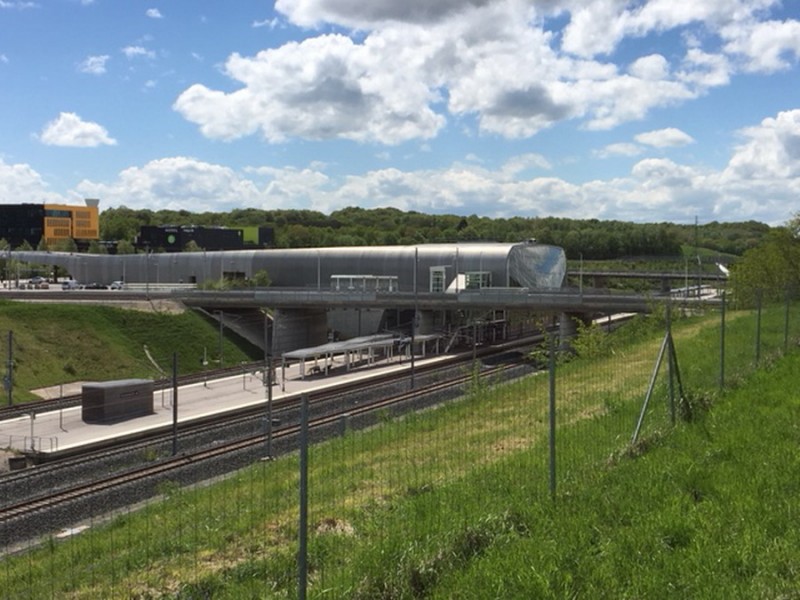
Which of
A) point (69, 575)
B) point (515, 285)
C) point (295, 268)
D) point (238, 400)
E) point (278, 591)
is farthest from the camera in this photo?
point (295, 268)

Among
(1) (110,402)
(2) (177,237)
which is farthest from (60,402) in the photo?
(2) (177,237)

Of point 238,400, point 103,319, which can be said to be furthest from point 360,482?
point 103,319

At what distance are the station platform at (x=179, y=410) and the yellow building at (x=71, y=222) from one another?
119m

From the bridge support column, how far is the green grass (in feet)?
10.2

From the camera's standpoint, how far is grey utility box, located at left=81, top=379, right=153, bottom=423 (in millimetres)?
36156

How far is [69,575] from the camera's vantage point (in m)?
11.3

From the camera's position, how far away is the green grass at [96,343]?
5050 cm

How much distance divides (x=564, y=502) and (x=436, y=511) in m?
1.47

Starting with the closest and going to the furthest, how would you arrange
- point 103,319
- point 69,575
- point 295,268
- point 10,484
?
1. point 69,575
2. point 10,484
3. point 103,319
4. point 295,268

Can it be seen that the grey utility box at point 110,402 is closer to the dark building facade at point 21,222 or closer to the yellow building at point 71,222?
the yellow building at point 71,222

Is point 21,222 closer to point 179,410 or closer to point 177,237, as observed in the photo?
point 177,237

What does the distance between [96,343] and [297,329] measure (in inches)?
833

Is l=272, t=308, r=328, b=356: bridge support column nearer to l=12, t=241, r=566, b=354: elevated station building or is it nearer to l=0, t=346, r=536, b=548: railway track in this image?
l=12, t=241, r=566, b=354: elevated station building

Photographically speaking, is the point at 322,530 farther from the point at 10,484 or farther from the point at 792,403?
the point at 10,484
